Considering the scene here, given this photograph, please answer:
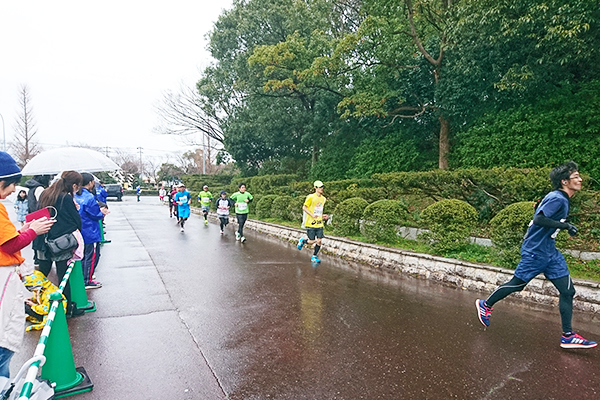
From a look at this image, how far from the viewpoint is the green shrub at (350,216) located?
9.45 metres

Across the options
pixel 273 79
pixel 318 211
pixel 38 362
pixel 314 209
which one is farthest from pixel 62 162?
pixel 273 79

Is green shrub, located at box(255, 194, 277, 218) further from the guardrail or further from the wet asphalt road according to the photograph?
the guardrail

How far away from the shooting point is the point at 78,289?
4.92 metres

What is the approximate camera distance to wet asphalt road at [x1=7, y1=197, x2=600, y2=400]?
3166 millimetres

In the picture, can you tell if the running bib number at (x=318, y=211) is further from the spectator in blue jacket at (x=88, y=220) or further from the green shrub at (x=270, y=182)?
the green shrub at (x=270, y=182)

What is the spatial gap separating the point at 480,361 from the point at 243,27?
22228mm

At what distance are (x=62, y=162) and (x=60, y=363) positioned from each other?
3.96 metres

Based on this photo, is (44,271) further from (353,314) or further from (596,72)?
(596,72)

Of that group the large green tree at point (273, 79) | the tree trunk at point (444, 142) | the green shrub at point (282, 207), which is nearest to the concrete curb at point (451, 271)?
the green shrub at point (282, 207)

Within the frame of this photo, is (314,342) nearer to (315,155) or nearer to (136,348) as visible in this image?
(136,348)

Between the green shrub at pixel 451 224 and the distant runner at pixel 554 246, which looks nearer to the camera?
the distant runner at pixel 554 246

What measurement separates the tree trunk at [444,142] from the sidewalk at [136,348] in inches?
490

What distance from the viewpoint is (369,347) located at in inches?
156

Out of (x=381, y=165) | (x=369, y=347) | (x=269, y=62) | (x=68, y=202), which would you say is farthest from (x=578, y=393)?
(x=269, y=62)
